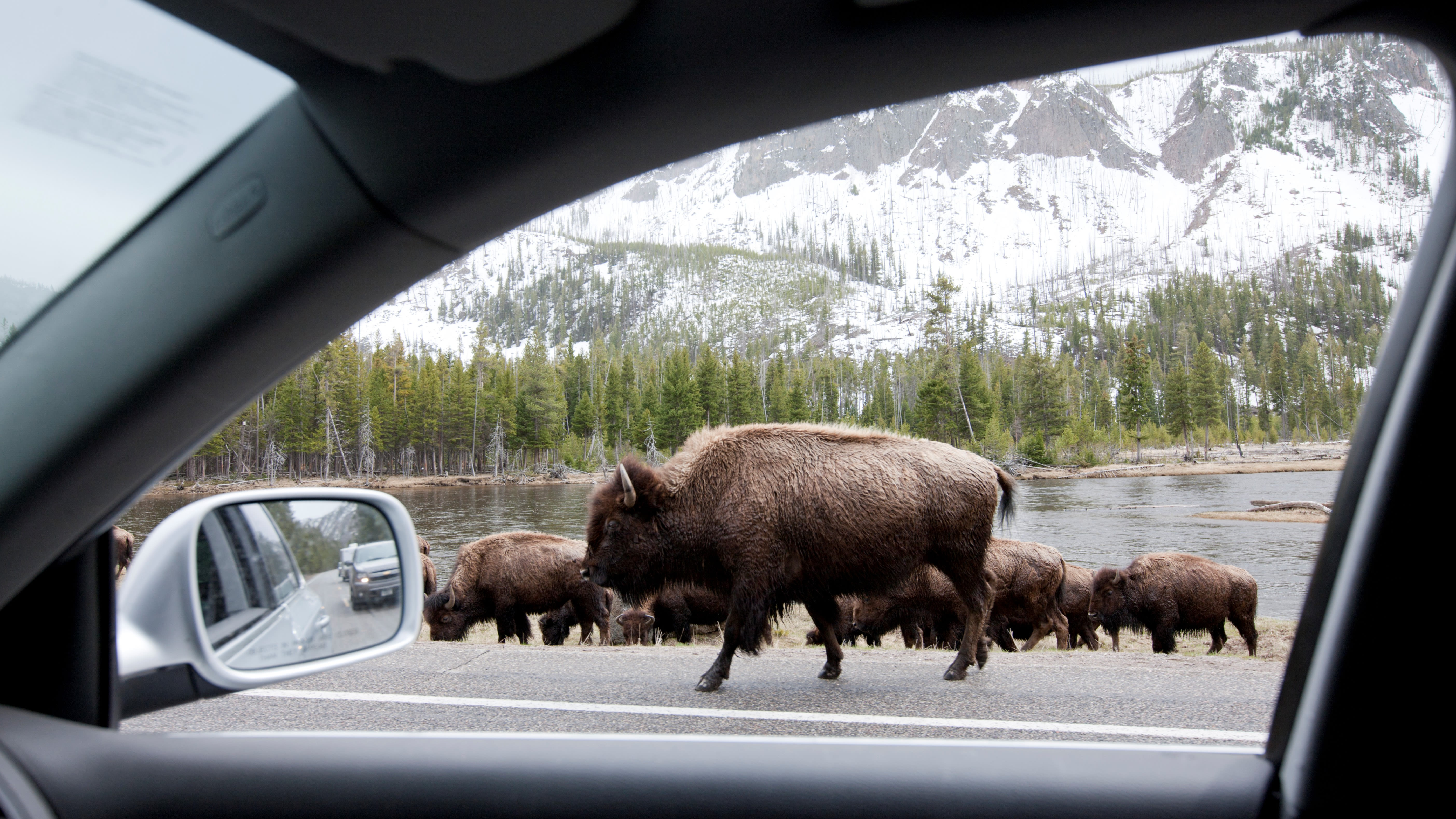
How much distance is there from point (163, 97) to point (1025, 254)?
1377 cm

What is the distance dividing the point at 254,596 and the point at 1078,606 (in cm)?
1411

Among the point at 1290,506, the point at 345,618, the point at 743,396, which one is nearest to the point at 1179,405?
the point at 1290,506

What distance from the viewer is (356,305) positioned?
3.96 ft

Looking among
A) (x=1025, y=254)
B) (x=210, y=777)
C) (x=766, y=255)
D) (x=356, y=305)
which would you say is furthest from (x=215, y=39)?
(x=1025, y=254)

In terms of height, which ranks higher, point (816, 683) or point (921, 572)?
point (921, 572)

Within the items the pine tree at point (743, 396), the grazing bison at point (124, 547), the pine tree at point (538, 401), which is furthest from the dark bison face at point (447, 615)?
the pine tree at point (743, 396)

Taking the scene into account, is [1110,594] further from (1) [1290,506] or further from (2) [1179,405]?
(2) [1179,405]

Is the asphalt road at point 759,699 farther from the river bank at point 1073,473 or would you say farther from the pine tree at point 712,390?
the pine tree at point 712,390

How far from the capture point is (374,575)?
6.87ft

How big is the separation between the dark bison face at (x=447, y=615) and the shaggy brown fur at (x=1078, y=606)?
1003 cm

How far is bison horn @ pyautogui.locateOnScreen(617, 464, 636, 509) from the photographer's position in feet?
19.0

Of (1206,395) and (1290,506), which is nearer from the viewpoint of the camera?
(1290,506)

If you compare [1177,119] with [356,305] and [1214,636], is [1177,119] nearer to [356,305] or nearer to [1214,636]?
[356,305]

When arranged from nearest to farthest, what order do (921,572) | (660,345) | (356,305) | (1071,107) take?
(356,305), (1071,107), (921,572), (660,345)
